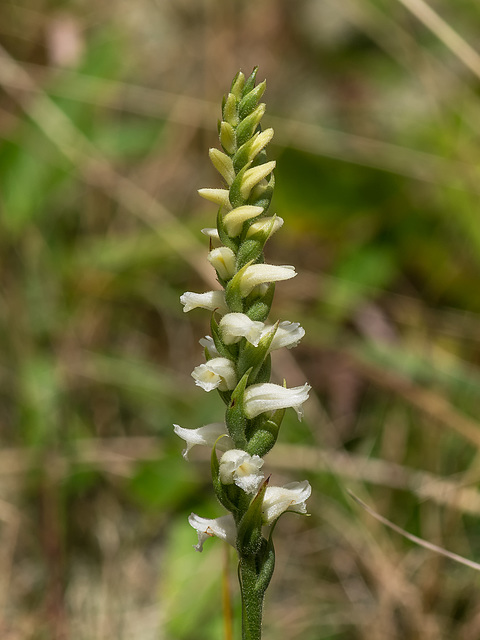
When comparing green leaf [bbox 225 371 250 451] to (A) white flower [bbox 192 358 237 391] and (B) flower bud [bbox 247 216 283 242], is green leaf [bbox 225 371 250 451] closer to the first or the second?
(A) white flower [bbox 192 358 237 391]

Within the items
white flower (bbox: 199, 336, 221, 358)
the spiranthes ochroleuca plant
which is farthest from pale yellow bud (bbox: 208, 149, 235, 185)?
white flower (bbox: 199, 336, 221, 358)

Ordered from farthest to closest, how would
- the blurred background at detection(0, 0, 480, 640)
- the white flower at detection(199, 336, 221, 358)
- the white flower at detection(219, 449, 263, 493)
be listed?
the blurred background at detection(0, 0, 480, 640), the white flower at detection(199, 336, 221, 358), the white flower at detection(219, 449, 263, 493)

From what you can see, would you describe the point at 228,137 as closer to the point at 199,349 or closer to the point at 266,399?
the point at 266,399

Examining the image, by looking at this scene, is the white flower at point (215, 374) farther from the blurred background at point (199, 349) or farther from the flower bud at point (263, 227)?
the blurred background at point (199, 349)

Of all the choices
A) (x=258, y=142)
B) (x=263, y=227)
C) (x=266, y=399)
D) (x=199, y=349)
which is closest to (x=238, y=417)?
(x=266, y=399)

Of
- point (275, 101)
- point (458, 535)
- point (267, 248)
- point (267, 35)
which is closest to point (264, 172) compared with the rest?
point (458, 535)

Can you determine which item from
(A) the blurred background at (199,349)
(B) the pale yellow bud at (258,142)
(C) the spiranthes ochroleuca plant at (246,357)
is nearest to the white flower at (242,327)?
(C) the spiranthes ochroleuca plant at (246,357)
